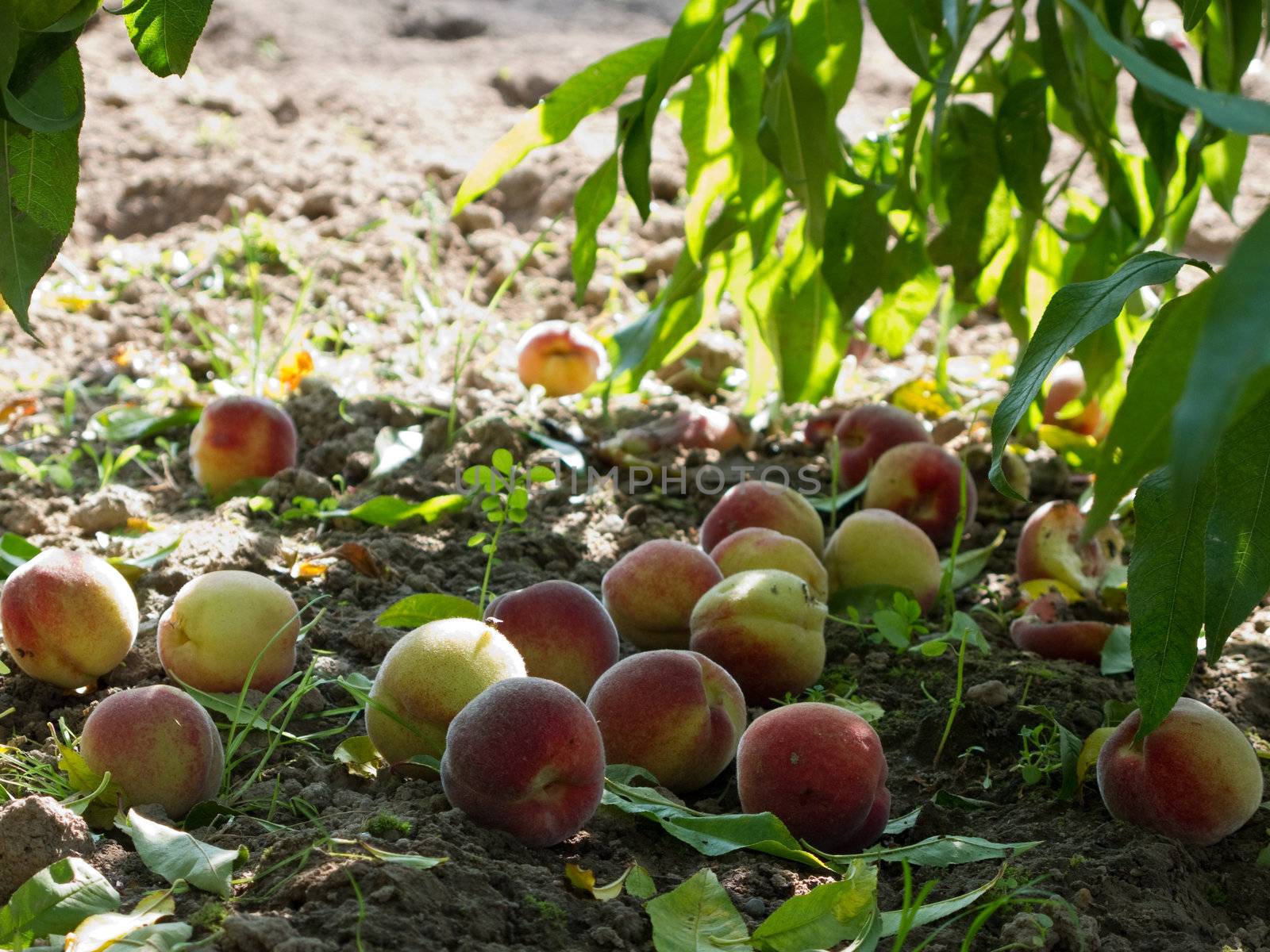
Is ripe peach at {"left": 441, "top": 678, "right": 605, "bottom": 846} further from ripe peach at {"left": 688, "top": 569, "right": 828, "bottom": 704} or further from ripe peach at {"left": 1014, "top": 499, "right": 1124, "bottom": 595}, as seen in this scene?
ripe peach at {"left": 1014, "top": 499, "right": 1124, "bottom": 595}

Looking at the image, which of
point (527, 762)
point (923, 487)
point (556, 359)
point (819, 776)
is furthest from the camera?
point (556, 359)

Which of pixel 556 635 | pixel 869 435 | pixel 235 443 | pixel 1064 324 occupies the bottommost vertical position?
pixel 235 443

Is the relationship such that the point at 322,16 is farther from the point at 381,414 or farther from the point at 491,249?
the point at 381,414

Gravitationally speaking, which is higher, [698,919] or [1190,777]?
[1190,777]

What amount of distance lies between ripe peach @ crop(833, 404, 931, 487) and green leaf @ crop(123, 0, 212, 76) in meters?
1.57

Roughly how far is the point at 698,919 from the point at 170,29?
0.84 metres

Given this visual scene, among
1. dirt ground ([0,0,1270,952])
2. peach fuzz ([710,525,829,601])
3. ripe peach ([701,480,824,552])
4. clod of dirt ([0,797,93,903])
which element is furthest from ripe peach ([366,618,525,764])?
ripe peach ([701,480,824,552])

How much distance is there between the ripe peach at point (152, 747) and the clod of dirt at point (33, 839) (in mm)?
99

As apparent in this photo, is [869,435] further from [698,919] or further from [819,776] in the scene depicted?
[698,919]

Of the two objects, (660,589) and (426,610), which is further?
(660,589)

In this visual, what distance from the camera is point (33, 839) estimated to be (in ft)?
3.36

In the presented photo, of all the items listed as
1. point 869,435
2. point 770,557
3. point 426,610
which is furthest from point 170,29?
point 869,435

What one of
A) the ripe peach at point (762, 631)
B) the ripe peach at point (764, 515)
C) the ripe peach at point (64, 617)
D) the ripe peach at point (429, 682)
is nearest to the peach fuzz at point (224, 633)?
the ripe peach at point (64, 617)

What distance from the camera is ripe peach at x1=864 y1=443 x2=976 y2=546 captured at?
2.12 m
